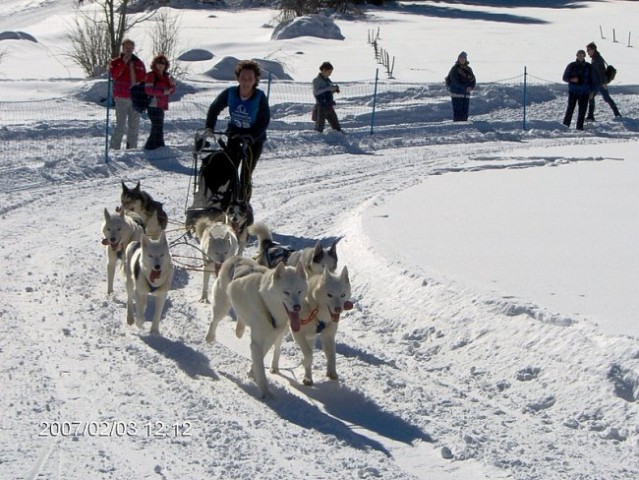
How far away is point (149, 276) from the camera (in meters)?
6.46

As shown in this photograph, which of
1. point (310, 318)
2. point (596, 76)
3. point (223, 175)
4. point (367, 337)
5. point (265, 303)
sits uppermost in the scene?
point (596, 76)

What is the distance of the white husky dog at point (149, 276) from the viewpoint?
6.45 metres

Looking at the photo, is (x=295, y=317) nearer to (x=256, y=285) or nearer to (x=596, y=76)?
(x=256, y=285)

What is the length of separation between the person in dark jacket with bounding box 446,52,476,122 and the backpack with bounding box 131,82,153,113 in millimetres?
6109

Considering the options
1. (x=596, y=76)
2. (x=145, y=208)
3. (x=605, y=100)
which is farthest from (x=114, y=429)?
(x=605, y=100)

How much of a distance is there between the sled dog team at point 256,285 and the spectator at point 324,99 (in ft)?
25.1

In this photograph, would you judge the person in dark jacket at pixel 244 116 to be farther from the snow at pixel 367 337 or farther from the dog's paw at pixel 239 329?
the dog's paw at pixel 239 329

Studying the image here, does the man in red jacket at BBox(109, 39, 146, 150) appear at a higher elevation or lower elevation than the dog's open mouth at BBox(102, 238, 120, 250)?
higher

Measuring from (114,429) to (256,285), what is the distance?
4.09ft

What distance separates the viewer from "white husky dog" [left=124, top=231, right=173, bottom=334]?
645 centimetres

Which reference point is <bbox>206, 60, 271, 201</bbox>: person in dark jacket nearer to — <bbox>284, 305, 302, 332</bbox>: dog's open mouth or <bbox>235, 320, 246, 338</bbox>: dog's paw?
<bbox>235, 320, 246, 338</bbox>: dog's paw

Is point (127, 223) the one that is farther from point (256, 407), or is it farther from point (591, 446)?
point (591, 446)

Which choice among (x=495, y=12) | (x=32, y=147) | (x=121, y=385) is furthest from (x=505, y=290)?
(x=495, y=12)

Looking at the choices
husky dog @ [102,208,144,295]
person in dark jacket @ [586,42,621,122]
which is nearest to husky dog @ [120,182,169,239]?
husky dog @ [102,208,144,295]
